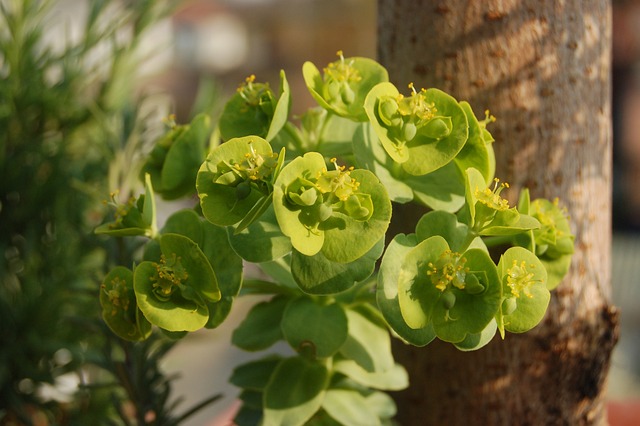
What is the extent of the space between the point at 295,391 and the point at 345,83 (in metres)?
0.27

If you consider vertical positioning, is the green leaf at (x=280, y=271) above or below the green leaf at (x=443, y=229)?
below

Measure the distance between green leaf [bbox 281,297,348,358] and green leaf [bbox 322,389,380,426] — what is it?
71 mm

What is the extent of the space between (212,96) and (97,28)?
8.4 inches

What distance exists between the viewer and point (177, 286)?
0.51 meters

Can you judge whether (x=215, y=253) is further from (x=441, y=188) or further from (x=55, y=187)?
(x=55, y=187)

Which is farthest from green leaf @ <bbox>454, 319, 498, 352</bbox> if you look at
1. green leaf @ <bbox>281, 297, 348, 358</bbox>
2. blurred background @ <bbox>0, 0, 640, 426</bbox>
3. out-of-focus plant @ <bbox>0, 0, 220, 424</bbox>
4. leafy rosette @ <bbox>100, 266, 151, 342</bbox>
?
out-of-focus plant @ <bbox>0, 0, 220, 424</bbox>

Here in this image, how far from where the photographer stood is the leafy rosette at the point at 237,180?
0.48m

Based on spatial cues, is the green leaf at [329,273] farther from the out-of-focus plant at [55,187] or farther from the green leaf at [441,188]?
the out-of-focus plant at [55,187]

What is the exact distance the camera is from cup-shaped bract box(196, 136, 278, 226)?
0.48 m

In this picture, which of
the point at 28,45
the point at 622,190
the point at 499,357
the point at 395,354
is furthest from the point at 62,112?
the point at 622,190

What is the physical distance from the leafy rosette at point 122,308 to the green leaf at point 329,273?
124mm

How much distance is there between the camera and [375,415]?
2.15ft

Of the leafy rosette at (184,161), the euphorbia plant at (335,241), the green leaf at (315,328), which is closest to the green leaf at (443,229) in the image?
the euphorbia plant at (335,241)

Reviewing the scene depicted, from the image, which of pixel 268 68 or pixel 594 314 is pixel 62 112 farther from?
pixel 268 68
